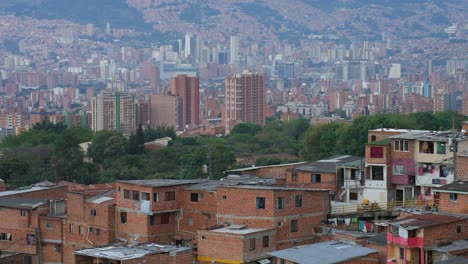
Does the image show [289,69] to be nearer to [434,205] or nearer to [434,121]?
[434,121]

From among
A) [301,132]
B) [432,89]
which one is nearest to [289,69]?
[432,89]

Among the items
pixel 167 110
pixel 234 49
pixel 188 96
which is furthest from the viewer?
pixel 234 49

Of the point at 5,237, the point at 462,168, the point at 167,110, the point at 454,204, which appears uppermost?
the point at 462,168

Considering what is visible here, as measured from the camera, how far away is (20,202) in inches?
582

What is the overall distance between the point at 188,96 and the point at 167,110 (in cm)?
427

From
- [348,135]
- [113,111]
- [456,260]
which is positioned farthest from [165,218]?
[113,111]

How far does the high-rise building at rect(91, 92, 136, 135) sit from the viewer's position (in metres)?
62.3

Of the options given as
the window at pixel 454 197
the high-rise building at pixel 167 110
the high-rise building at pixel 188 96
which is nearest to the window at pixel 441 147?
the window at pixel 454 197

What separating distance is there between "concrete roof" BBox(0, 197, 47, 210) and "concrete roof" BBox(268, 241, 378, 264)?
3929mm

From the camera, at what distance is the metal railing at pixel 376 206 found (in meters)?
13.1

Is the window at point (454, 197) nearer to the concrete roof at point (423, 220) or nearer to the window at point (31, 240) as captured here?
the concrete roof at point (423, 220)

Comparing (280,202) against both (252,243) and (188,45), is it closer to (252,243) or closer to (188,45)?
(252,243)

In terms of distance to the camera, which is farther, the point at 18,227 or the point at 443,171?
the point at 18,227

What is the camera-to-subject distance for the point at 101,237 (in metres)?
13.8
